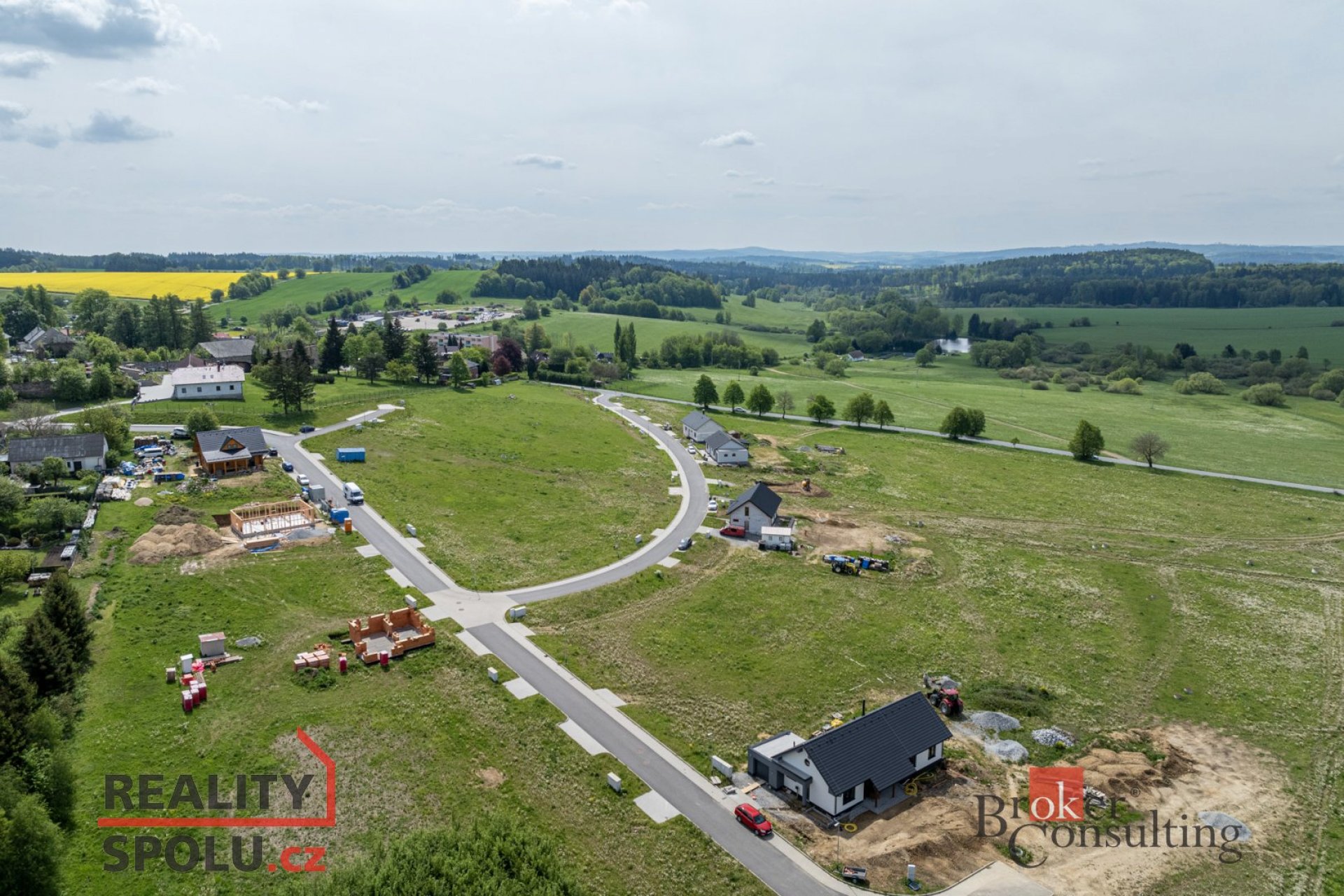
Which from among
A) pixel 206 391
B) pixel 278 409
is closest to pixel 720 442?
pixel 278 409

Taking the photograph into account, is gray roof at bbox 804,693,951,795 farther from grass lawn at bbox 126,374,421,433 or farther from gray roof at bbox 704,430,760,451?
grass lawn at bbox 126,374,421,433

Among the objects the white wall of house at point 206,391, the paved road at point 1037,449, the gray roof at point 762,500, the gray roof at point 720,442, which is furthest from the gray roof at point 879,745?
the white wall of house at point 206,391

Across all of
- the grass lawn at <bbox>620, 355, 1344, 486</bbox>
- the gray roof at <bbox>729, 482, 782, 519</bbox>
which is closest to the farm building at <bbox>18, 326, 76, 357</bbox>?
the grass lawn at <bbox>620, 355, 1344, 486</bbox>

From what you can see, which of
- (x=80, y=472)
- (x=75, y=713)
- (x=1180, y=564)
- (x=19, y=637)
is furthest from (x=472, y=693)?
(x=1180, y=564)

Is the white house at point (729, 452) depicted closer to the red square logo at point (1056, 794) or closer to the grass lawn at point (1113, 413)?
the grass lawn at point (1113, 413)

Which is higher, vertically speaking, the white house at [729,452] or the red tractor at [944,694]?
the white house at [729,452]
